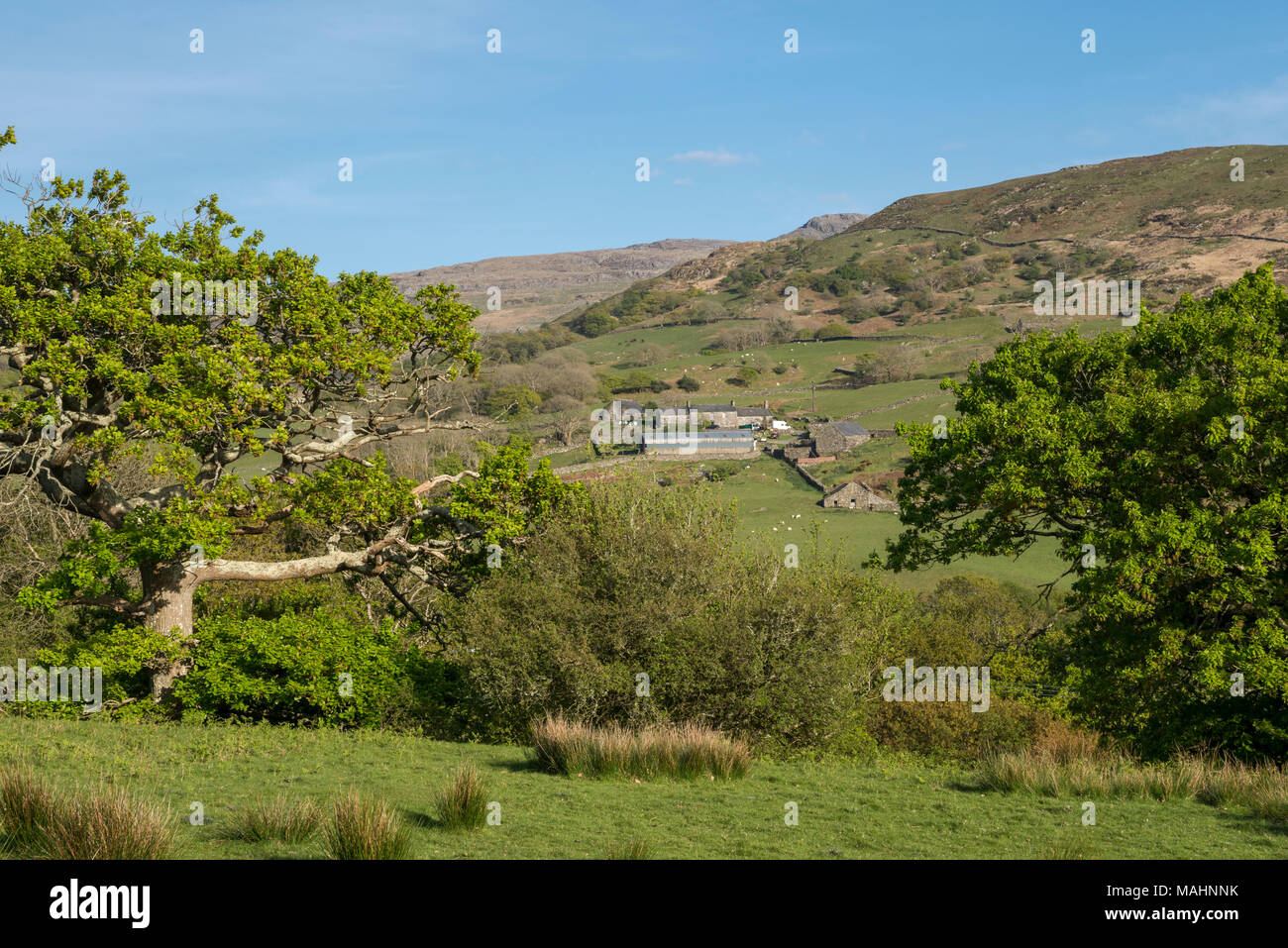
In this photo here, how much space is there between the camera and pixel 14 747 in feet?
48.1

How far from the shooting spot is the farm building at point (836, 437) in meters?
105

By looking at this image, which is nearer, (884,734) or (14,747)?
(14,747)

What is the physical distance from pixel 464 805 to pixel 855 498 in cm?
7602

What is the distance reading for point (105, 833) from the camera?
7629 mm

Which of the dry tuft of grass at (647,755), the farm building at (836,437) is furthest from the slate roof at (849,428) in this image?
the dry tuft of grass at (647,755)

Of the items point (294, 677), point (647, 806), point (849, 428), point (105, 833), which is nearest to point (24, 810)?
point (105, 833)

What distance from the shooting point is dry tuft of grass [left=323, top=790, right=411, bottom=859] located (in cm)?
816

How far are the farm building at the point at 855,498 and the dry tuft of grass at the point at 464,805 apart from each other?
74016 millimetres

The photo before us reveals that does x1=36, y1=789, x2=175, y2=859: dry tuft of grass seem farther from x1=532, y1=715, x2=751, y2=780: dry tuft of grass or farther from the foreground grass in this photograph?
x1=532, y1=715, x2=751, y2=780: dry tuft of grass

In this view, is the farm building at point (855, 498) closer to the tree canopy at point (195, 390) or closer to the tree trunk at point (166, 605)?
the tree canopy at point (195, 390)

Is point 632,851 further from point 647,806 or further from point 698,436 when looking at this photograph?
point 698,436
